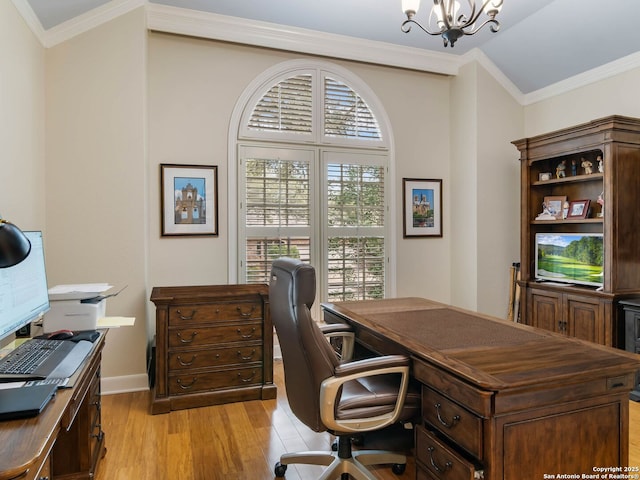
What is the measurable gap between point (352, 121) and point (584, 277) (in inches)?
104

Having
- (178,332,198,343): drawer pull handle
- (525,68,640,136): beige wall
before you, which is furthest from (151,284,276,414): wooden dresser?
(525,68,640,136): beige wall

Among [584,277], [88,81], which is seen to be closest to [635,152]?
[584,277]

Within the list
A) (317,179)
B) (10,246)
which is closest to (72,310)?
(10,246)

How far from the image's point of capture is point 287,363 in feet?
6.50

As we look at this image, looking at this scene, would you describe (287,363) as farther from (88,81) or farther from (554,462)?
(88,81)

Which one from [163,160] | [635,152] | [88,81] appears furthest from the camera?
[163,160]

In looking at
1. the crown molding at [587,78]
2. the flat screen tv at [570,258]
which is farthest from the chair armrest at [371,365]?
the crown molding at [587,78]

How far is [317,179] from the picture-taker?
13.5 ft

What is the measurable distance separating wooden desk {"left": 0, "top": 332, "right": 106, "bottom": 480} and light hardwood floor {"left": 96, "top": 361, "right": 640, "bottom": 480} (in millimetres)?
196

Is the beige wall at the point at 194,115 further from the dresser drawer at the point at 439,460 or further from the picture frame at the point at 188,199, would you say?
the dresser drawer at the point at 439,460

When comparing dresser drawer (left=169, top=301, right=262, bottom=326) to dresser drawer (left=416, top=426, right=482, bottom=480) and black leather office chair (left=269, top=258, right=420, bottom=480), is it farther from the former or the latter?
dresser drawer (left=416, top=426, right=482, bottom=480)

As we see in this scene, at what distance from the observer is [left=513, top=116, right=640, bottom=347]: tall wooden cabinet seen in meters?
3.33

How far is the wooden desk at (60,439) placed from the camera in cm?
96

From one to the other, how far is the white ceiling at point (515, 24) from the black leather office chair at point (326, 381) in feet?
8.65
